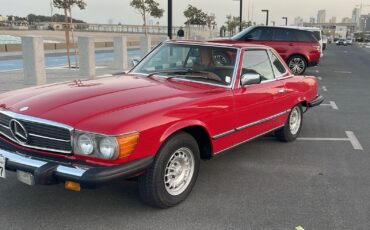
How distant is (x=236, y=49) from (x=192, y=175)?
1720 millimetres

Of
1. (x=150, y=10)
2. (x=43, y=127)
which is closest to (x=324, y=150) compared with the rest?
(x=43, y=127)

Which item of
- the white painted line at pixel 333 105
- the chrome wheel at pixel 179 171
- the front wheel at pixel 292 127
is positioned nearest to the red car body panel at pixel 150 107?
the chrome wheel at pixel 179 171

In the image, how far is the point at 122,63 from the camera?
635 inches

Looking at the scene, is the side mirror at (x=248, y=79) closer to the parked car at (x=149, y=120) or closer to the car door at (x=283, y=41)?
the parked car at (x=149, y=120)

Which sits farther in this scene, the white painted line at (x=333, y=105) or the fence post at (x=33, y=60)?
the fence post at (x=33, y=60)

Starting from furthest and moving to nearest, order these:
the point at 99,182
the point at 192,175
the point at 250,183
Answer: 1. the point at 250,183
2. the point at 192,175
3. the point at 99,182

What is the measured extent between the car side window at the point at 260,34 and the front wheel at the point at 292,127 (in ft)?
32.9

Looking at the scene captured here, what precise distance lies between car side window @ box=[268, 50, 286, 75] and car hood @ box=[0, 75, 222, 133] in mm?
1550

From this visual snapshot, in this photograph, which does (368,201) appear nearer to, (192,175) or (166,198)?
(192,175)

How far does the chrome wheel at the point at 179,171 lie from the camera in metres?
3.90

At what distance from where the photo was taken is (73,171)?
3260 mm

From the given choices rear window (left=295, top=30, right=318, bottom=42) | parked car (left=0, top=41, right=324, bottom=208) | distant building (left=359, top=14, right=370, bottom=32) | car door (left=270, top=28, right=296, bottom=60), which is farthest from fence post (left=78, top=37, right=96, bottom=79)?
distant building (left=359, top=14, right=370, bottom=32)

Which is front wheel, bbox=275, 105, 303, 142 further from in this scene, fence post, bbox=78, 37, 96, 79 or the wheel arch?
fence post, bbox=78, 37, 96, 79

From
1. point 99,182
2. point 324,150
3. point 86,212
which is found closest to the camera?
point 99,182
